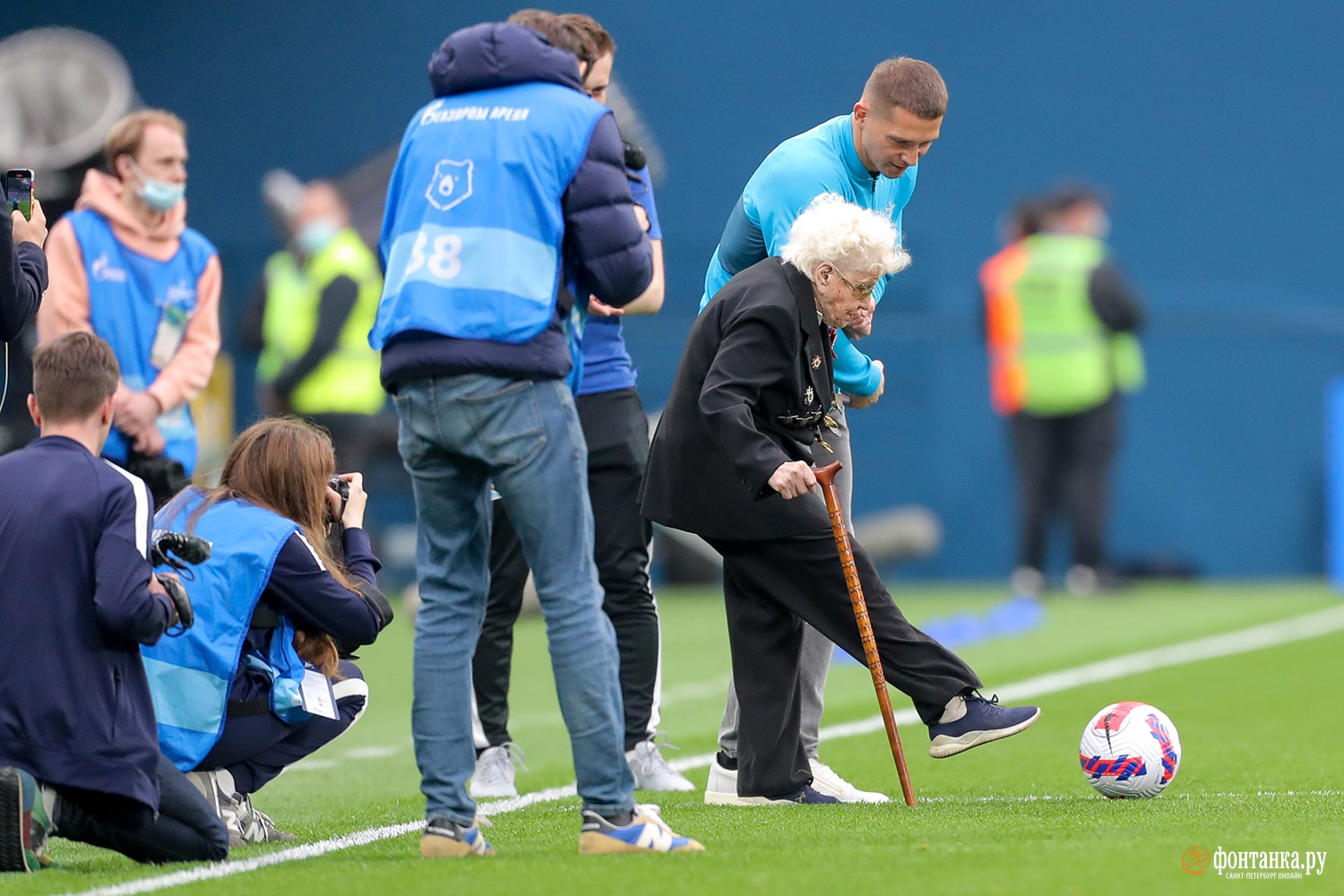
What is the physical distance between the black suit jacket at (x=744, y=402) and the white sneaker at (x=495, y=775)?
1182mm

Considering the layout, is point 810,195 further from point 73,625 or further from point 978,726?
point 73,625

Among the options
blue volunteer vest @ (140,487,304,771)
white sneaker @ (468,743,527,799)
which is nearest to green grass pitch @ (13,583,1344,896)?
white sneaker @ (468,743,527,799)

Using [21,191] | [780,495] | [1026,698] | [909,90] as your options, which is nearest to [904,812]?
[780,495]

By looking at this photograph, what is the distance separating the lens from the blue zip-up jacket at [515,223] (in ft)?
14.0

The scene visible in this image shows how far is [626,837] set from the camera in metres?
4.38

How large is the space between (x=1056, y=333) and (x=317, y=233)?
5773 mm

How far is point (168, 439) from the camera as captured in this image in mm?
7285

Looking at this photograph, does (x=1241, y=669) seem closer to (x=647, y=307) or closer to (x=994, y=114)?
(x=647, y=307)

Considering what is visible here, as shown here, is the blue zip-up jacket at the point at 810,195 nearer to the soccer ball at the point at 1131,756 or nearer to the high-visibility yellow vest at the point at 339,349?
the soccer ball at the point at 1131,756

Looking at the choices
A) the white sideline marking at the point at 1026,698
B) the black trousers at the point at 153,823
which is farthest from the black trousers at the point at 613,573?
the black trousers at the point at 153,823

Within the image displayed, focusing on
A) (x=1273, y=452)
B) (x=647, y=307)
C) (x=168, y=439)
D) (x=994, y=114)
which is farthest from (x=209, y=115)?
(x=647, y=307)

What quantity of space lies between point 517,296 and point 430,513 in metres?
0.54

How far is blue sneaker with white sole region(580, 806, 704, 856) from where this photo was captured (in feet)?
14.4

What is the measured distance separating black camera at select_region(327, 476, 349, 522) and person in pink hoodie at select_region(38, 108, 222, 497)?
1980mm
